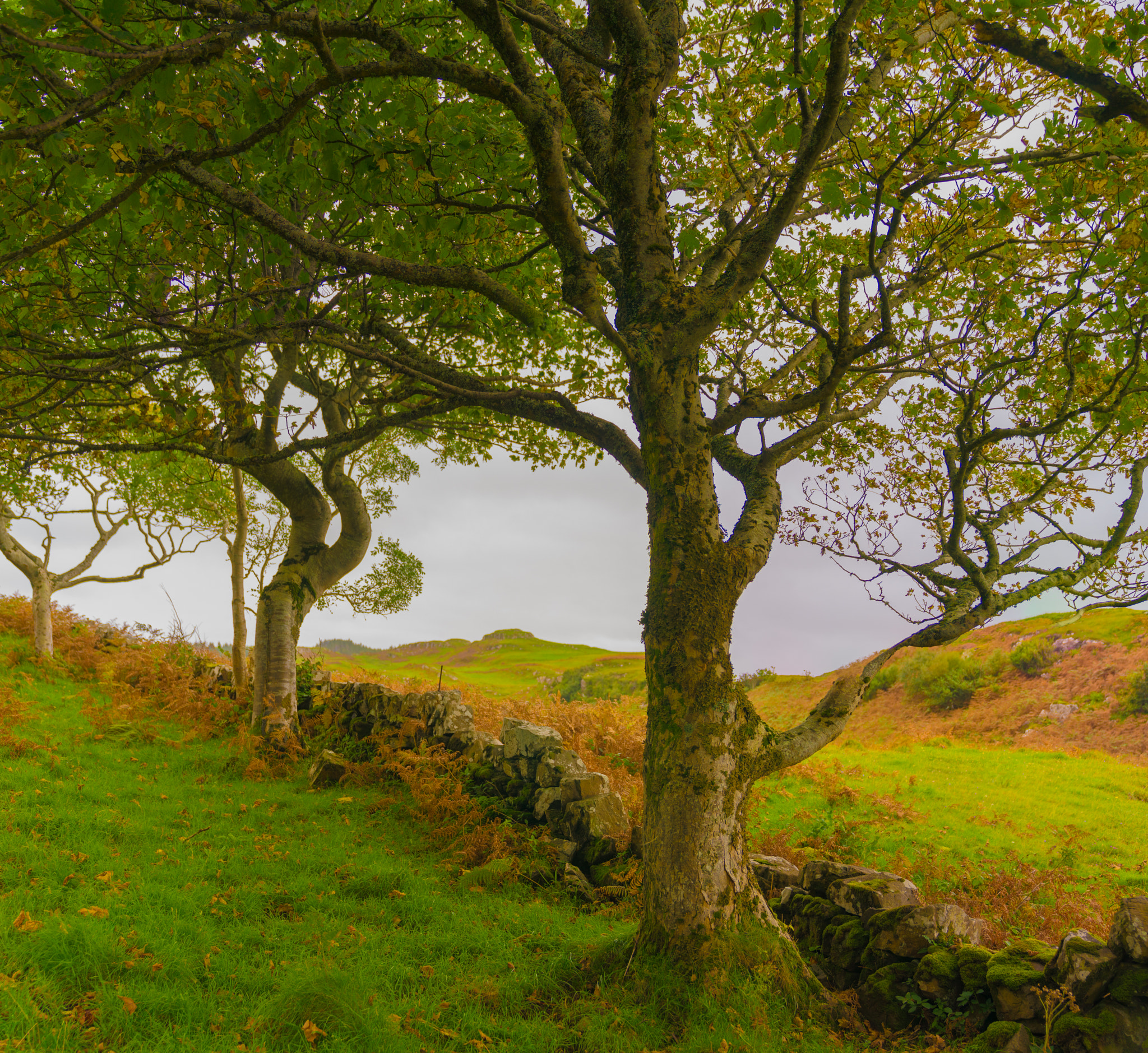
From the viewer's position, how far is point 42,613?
20172mm

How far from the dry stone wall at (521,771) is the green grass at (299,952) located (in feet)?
3.24

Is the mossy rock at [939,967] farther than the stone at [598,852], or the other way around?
the stone at [598,852]

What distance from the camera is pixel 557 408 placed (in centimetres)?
891

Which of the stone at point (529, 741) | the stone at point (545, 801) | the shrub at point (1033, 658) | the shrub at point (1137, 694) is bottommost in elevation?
the stone at point (545, 801)

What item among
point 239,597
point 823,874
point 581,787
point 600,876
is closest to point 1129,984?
point 823,874

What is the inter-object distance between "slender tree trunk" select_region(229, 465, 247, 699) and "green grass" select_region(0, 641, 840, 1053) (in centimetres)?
716

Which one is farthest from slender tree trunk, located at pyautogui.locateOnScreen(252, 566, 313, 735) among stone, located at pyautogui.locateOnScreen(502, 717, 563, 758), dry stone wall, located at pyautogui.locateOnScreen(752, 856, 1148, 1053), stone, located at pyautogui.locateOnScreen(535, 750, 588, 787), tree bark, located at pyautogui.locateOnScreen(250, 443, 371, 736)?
dry stone wall, located at pyautogui.locateOnScreen(752, 856, 1148, 1053)

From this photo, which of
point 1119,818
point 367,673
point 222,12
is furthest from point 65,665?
point 1119,818

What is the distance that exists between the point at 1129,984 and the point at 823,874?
352cm

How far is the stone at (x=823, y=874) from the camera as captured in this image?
27.3 ft

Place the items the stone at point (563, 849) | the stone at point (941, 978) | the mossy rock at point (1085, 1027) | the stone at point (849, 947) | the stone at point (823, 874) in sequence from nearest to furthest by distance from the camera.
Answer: the mossy rock at point (1085, 1027), the stone at point (941, 978), the stone at point (849, 947), the stone at point (823, 874), the stone at point (563, 849)

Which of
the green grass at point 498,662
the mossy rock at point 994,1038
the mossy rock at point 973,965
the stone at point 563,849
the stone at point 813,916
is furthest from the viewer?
the green grass at point 498,662

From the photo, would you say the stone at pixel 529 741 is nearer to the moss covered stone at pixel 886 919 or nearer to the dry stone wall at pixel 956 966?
the dry stone wall at pixel 956 966

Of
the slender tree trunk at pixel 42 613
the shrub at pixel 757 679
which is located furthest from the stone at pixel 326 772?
the shrub at pixel 757 679
